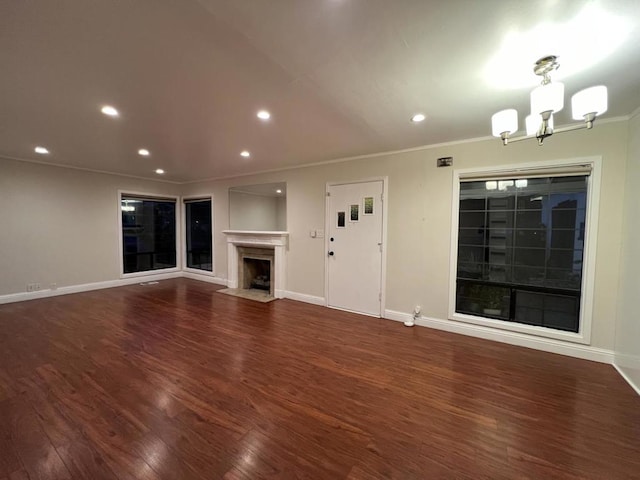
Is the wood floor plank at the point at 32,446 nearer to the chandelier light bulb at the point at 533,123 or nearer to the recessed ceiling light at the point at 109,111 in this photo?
the recessed ceiling light at the point at 109,111

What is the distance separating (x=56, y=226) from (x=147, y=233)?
161 centimetres

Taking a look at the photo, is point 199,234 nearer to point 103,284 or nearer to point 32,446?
point 103,284

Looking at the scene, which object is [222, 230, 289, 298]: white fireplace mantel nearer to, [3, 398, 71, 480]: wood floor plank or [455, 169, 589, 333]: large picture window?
[455, 169, 589, 333]: large picture window

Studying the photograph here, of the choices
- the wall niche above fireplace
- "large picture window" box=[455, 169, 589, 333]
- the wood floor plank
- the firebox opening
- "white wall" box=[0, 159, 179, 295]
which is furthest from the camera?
the wall niche above fireplace

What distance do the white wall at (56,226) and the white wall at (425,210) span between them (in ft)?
10.4

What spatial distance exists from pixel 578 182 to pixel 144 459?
4.57 meters

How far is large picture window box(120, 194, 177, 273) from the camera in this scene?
19.0ft

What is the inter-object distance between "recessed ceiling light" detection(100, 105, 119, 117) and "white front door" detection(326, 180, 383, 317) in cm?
285

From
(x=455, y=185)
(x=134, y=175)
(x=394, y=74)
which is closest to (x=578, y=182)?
(x=455, y=185)

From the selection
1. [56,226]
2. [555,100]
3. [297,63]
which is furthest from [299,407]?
[56,226]

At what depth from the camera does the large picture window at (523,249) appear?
293 centimetres

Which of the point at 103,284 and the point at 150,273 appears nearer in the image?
the point at 103,284

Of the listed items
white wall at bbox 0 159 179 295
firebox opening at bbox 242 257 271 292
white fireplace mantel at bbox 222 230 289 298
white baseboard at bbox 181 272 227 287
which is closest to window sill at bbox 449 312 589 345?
white fireplace mantel at bbox 222 230 289 298

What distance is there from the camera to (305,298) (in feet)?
15.2
